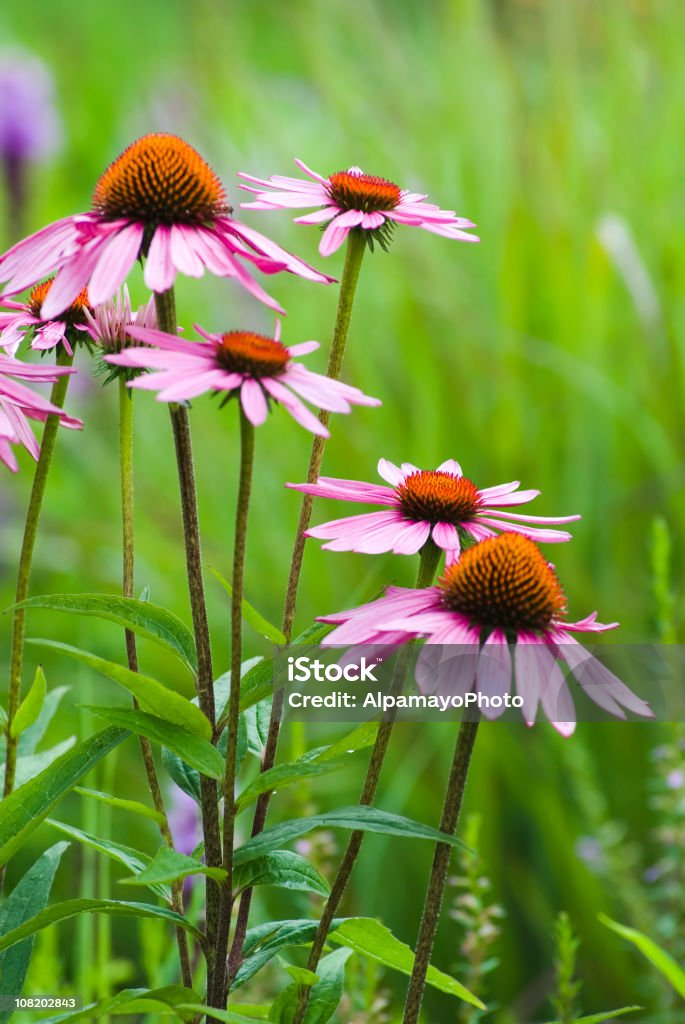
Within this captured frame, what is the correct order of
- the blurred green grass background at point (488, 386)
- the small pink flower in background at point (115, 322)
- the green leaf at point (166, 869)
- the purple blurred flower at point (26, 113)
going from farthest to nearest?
the purple blurred flower at point (26, 113)
the blurred green grass background at point (488, 386)
the small pink flower in background at point (115, 322)
the green leaf at point (166, 869)

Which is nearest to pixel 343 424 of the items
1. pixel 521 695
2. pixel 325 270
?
pixel 325 270

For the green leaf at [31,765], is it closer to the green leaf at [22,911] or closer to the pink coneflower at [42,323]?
the green leaf at [22,911]

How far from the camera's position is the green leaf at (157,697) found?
36 centimetres

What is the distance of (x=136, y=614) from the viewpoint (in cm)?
41

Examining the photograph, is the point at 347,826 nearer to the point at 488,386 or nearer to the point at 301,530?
the point at 301,530

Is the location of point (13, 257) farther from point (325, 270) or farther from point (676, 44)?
point (676, 44)

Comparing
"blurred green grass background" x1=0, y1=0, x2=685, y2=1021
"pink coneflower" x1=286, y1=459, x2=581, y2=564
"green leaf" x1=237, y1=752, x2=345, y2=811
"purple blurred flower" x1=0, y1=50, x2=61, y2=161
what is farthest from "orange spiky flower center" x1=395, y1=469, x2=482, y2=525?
"purple blurred flower" x1=0, y1=50, x2=61, y2=161

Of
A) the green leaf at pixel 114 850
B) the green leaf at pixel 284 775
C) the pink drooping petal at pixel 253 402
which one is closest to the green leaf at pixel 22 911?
the green leaf at pixel 114 850

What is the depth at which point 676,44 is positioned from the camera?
5.88 ft

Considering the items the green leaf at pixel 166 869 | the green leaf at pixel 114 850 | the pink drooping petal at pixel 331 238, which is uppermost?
the pink drooping petal at pixel 331 238

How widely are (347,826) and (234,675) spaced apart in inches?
2.5

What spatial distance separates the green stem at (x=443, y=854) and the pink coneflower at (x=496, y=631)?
2 centimetres

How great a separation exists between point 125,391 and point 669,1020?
2.15ft

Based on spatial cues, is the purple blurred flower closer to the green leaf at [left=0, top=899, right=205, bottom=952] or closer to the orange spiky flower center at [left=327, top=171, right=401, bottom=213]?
the orange spiky flower center at [left=327, top=171, right=401, bottom=213]
